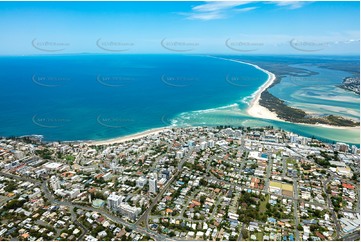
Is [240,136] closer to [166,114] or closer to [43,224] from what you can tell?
[166,114]

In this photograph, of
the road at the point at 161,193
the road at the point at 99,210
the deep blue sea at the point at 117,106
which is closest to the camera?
the road at the point at 99,210

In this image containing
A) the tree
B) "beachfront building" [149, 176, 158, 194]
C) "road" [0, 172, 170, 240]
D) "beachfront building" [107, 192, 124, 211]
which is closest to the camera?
the tree

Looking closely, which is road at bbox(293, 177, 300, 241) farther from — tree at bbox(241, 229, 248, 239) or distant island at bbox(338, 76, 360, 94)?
distant island at bbox(338, 76, 360, 94)

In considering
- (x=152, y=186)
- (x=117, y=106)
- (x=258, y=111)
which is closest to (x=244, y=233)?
(x=152, y=186)

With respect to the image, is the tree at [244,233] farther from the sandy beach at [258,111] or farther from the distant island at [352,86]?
the distant island at [352,86]

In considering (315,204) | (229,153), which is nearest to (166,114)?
(229,153)

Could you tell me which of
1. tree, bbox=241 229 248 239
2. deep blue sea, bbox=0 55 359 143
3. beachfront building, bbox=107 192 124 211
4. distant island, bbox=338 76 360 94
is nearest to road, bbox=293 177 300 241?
tree, bbox=241 229 248 239

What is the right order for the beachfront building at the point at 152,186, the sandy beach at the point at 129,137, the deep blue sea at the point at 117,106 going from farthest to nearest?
1. the deep blue sea at the point at 117,106
2. the sandy beach at the point at 129,137
3. the beachfront building at the point at 152,186

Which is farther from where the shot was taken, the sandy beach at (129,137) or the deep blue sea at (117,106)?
the deep blue sea at (117,106)

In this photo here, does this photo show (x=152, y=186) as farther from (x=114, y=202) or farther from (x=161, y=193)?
(x=114, y=202)

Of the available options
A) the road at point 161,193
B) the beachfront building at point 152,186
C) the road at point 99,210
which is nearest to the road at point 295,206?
the road at point 99,210

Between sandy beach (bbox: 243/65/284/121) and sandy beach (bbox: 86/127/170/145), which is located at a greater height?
sandy beach (bbox: 243/65/284/121)

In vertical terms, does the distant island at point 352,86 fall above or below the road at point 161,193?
above
